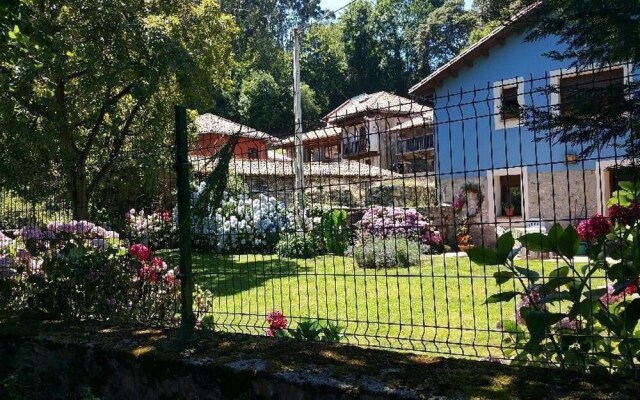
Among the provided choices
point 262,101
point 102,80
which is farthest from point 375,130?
point 262,101

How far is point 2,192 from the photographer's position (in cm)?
597

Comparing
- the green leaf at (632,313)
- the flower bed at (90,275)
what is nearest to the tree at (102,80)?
the flower bed at (90,275)

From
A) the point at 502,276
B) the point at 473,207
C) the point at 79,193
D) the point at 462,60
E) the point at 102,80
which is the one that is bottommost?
the point at 502,276

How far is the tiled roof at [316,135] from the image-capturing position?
3.70 meters

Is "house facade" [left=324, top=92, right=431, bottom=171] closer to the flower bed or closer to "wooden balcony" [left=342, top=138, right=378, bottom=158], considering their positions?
"wooden balcony" [left=342, top=138, right=378, bottom=158]

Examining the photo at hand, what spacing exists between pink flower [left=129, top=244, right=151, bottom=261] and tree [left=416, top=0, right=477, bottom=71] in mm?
50449

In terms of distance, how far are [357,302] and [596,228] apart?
13.9 ft

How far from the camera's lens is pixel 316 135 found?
12.7ft

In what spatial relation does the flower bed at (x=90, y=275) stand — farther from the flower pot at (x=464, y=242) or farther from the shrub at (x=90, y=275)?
the flower pot at (x=464, y=242)

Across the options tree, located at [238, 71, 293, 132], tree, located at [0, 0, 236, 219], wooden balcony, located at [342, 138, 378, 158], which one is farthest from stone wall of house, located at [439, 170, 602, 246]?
tree, located at [238, 71, 293, 132]

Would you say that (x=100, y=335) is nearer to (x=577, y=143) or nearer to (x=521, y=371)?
(x=521, y=371)

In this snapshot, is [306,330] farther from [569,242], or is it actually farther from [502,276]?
[569,242]

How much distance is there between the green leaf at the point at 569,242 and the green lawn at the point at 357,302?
48.0 inches

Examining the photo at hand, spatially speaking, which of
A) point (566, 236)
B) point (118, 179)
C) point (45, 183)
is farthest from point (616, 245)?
point (45, 183)
